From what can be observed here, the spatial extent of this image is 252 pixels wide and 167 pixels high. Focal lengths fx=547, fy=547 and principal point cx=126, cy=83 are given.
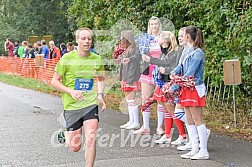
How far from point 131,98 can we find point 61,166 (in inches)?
137

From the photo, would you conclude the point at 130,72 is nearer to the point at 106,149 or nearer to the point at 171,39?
the point at 171,39

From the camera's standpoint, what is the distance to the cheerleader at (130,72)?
33.3 feet

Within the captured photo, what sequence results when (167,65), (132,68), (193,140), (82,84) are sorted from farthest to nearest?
(132,68) → (167,65) → (193,140) → (82,84)

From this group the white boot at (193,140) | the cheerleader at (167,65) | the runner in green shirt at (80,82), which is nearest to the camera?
the runner in green shirt at (80,82)

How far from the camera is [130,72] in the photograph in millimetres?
10469

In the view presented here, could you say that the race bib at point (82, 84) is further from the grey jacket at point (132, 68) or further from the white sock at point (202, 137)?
the grey jacket at point (132, 68)

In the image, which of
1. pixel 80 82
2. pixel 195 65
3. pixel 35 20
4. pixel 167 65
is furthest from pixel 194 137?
pixel 35 20

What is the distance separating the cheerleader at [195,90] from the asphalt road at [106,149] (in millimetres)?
242

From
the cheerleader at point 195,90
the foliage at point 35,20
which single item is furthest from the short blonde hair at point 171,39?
the foliage at point 35,20

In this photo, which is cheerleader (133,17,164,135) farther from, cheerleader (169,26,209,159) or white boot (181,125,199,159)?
white boot (181,125,199,159)

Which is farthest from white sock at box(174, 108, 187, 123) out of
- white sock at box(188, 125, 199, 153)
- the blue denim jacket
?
the blue denim jacket

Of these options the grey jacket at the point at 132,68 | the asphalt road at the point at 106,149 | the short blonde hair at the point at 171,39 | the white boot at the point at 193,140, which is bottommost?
the asphalt road at the point at 106,149

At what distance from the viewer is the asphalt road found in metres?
7.66

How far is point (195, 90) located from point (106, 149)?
179 centimetres
